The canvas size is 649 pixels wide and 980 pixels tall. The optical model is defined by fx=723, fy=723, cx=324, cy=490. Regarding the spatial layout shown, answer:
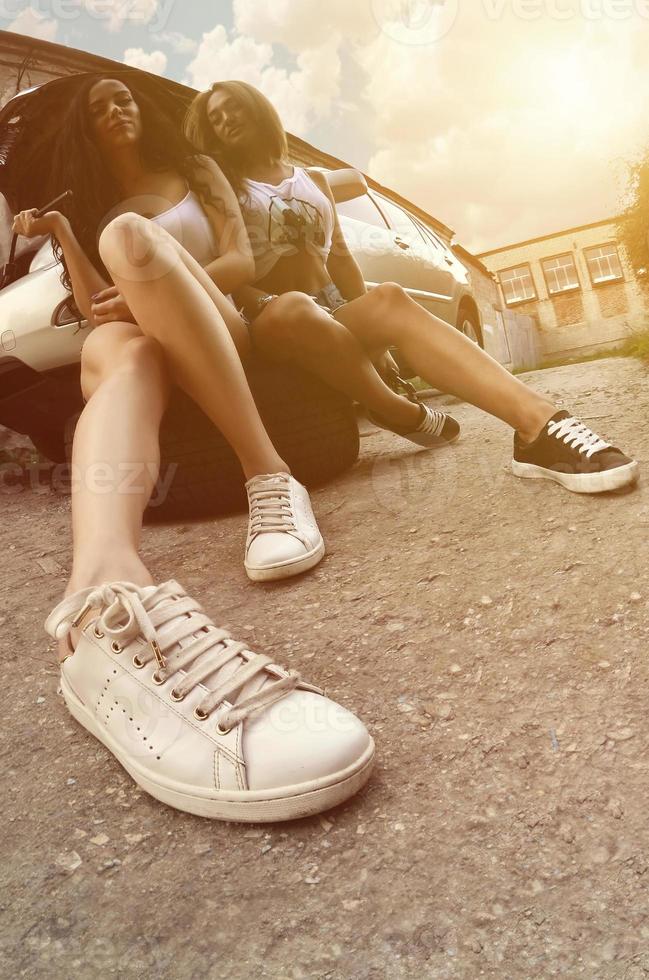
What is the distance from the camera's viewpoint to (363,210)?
11.3 ft

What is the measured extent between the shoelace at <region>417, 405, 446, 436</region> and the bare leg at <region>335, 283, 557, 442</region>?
38 centimetres

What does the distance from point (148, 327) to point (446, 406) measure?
1855 mm

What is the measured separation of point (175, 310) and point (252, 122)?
952 mm

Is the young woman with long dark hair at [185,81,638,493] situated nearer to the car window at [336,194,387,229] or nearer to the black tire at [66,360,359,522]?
the black tire at [66,360,359,522]

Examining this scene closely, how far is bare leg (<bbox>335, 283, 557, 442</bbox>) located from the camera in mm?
1585

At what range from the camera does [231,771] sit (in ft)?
2.57

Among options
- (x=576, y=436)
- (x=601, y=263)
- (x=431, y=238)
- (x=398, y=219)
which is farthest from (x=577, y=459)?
(x=601, y=263)

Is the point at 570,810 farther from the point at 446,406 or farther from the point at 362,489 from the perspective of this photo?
the point at 446,406

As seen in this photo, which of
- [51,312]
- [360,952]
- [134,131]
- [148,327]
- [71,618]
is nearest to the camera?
[360,952]

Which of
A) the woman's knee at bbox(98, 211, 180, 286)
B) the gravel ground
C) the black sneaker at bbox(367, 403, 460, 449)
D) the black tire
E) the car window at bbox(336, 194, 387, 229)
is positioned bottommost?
the gravel ground

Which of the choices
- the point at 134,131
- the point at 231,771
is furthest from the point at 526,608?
the point at 134,131

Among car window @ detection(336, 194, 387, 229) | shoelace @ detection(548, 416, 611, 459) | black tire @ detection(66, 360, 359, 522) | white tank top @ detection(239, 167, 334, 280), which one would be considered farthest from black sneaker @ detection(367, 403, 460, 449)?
car window @ detection(336, 194, 387, 229)

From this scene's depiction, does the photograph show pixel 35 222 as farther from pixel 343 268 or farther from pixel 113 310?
pixel 343 268

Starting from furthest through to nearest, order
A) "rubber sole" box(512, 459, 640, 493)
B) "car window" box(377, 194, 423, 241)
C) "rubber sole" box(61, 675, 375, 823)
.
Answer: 1. "car window" box(377, 194, 423, 241)
2. "rubber sole" box(512, 459, 640, 493)
3. "rubber sole" box(61, 675, 375, 823)
